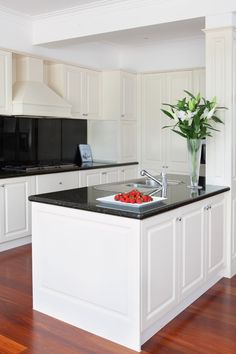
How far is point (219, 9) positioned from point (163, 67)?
7.97ft

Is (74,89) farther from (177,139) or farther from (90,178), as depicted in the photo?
(177,139)

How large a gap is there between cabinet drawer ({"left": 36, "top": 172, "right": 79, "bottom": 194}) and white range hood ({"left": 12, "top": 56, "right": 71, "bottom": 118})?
770 millimetres

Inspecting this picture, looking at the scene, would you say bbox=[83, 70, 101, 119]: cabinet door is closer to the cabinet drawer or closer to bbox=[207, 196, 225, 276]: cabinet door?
the cabinet drawer

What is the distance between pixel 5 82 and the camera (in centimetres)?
466

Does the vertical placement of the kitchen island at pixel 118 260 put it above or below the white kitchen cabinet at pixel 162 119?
below

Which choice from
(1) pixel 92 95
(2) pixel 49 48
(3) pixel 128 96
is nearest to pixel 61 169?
(1) pixel 92 95

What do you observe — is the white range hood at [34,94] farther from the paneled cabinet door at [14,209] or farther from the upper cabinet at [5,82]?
the paneled cabinet door at [14,209]

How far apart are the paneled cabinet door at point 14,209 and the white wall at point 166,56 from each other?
2724 mm

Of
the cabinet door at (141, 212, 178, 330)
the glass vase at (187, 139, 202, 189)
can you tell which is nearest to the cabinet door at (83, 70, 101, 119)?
the glass vase at (187, 139, 202, 189)

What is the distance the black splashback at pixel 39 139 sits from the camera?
16.9 ft

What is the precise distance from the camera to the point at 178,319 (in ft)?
9.53

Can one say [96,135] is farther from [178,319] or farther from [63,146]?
[178,319]

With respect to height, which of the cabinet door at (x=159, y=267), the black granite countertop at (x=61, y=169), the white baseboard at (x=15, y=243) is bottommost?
the white baseboard at (x=15, y=243)

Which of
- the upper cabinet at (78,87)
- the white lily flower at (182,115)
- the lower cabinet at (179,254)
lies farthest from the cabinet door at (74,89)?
the lower cabinet at (179,254)
